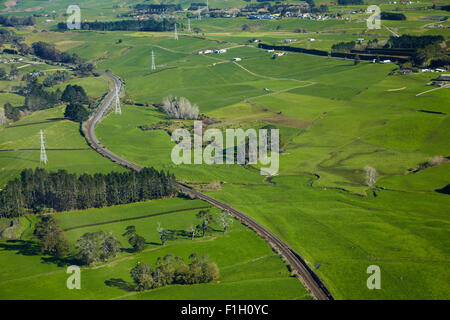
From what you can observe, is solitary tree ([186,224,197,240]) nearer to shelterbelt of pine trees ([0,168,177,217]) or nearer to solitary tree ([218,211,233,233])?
solitary tree ([218,211,233,233])

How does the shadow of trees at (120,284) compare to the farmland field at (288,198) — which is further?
the farmland field at (288,198)

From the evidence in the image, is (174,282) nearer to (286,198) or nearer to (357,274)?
(357,274)

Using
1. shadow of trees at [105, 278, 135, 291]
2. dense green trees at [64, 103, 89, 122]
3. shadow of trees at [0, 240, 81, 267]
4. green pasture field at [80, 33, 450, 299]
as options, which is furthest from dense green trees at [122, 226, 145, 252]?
dense green trees at [64, 103, 89, 122]

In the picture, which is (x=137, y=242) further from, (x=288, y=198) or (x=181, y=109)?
(x=181, y=109)

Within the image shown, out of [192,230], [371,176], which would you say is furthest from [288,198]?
[192,230]

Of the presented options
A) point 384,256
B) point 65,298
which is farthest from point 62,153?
point 384,256

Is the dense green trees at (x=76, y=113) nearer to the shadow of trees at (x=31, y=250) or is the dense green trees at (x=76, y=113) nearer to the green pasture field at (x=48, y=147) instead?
the green pasture field at (x=48, y=147)

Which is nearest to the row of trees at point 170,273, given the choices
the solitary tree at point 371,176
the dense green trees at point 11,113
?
the solitary tree at point 371,176
